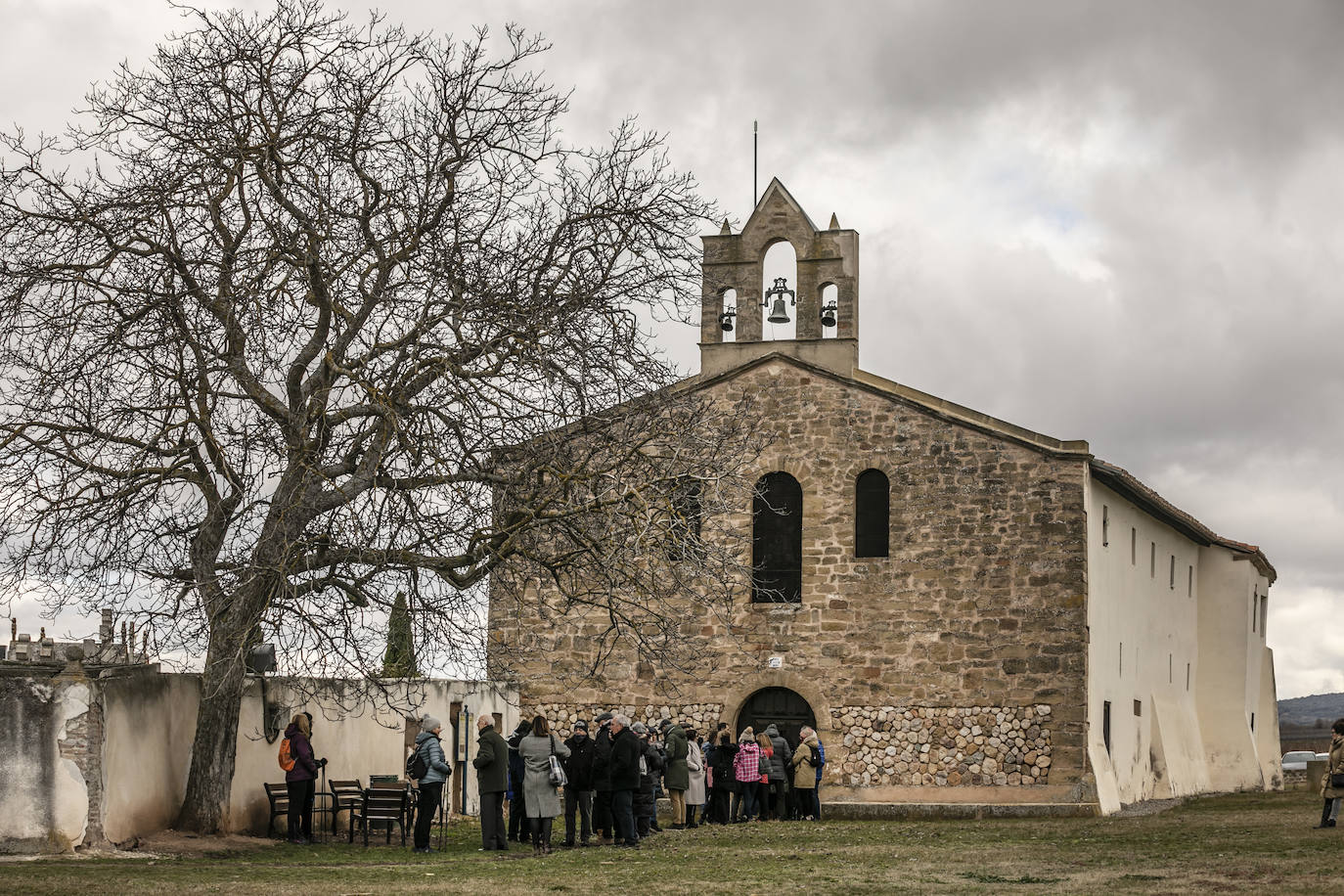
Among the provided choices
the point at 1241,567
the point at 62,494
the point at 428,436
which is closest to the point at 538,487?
the point at 428,436

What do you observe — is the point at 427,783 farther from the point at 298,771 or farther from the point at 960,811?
the point at 960,811

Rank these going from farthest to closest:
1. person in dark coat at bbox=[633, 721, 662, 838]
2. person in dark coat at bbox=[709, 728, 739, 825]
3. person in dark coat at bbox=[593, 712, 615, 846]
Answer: person in dark coat at bbox=[709, 728, 739, 825] < person in dark coat at bbox=[633, 721, 662, 838] < person in dark coat at bbox=[593, 712, 615, 846]

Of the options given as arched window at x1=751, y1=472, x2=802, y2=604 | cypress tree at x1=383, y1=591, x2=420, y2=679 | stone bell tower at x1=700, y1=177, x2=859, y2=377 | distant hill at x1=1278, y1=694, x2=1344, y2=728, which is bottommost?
distant hill at x1=1278, y1=694, x2=1344, y2=728

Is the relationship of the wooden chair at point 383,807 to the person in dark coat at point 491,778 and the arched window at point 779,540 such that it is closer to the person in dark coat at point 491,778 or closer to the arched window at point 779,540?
the person in dark coat at point 491,778

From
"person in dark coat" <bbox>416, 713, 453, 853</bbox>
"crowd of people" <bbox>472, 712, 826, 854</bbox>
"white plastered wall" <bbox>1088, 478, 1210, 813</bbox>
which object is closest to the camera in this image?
"person in dark coat" <bbox>416, 713, 453, 853</bbox>

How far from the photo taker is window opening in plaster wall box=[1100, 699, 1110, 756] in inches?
1002

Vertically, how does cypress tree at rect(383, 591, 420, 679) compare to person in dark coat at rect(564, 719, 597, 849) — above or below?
above

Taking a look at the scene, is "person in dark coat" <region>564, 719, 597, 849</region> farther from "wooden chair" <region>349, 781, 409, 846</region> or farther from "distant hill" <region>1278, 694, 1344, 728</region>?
"distant hill" <region>1278, 694, 1344, 728</region>

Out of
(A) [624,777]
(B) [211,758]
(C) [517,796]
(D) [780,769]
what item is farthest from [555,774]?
(D) [780,769]

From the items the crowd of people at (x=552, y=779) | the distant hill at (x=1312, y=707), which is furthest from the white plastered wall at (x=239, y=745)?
the distant hill at (x=1312, y=707)

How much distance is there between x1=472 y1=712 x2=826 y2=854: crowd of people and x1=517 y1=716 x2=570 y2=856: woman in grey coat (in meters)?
0.01

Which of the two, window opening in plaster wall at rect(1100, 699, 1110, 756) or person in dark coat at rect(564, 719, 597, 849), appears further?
window opening in plaster wall at rect(1100, 699, 1110, 756)

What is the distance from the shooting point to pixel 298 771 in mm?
17219

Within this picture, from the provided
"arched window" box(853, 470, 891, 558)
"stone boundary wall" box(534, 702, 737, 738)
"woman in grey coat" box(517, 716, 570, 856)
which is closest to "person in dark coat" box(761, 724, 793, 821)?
"stone boundary wall" box(534, 702, 737, 738)
